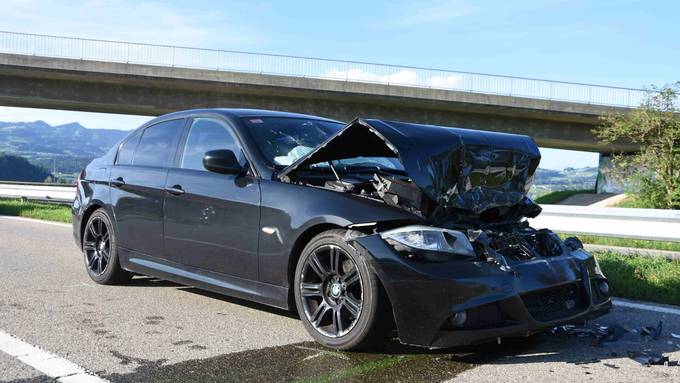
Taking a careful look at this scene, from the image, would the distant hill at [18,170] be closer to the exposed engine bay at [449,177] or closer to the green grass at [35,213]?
the green grass at [35,213]

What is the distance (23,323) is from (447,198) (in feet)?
9.72

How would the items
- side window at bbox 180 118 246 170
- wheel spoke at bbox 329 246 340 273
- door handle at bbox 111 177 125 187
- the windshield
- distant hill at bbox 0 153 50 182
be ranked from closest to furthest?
wheel spoke at bbox 329 246 340 273 < the windshield < side window at bbox 180 118 246 170 < door handle at bbox 111 177 125 187 < distant hill at bbox 0 153 50 182

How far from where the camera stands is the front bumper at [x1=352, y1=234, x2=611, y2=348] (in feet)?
11.6

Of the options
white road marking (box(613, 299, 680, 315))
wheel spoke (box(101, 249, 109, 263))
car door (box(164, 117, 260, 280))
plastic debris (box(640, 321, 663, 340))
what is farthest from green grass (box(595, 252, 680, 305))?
wheel spoke (box(101, 249, 109, 263))

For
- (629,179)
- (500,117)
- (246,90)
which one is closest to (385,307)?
(629,179)

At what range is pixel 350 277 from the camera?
3865 millimetres

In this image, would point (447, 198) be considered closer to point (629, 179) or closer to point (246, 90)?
point (629, 179)

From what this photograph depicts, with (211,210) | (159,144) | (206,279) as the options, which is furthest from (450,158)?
(159,144)

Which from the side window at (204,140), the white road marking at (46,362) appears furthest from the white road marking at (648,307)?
the white road marking at (46,362)

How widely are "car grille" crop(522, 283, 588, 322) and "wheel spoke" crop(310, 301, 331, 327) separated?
1157 mm

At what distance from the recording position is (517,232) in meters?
4.19

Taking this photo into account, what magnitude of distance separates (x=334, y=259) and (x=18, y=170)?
95535 millimetres

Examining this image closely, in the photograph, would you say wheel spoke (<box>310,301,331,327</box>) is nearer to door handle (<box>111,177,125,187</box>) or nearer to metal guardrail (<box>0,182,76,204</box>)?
door handle (<box>111,177,125,187</box>)

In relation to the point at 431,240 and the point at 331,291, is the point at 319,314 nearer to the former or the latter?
the point at 331,291
